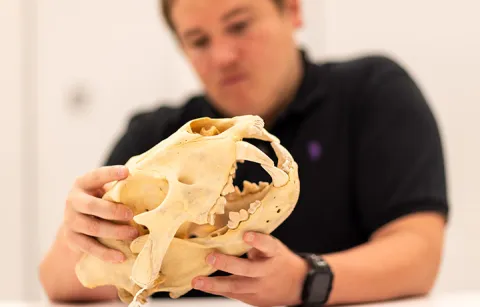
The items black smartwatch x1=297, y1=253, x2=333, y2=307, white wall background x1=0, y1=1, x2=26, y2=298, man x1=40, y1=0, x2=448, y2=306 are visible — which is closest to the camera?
black smartwatch x1=297, y1=253, x2=333, y2=307

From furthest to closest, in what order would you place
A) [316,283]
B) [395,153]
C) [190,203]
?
[395,153] < [316,283] < [190,203]

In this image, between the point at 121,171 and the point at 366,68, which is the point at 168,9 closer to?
the point at 366,68

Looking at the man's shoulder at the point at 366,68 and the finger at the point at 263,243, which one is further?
the man's shoulder at the point at 366,68

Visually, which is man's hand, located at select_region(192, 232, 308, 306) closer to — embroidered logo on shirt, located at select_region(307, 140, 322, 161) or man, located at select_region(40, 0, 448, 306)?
man, located at select_region(40, 0, 448, 306)

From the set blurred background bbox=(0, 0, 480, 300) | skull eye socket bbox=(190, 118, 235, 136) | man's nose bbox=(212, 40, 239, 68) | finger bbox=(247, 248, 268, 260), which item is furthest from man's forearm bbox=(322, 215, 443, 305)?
blurred background bbox=(0, 0, 480, 300)

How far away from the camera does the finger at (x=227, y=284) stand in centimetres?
54

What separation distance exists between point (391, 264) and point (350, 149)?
0.95ft

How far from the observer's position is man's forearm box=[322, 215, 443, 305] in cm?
69

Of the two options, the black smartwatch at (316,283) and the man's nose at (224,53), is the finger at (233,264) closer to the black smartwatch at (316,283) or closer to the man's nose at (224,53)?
the black smartwatch at (316,283)

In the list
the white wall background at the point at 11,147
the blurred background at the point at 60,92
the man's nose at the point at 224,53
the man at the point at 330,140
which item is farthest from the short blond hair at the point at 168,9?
the white wall background at the point at 11,147

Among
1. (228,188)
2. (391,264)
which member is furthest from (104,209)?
(391,264)

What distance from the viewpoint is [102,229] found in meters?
0.53

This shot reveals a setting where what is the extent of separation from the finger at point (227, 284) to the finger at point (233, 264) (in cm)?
1

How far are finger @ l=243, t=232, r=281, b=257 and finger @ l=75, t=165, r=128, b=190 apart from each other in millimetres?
122
